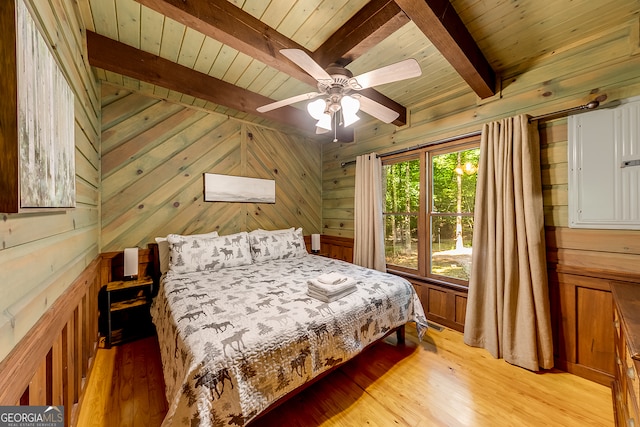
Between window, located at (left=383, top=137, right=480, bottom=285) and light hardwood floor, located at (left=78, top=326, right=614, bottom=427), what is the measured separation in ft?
3.06

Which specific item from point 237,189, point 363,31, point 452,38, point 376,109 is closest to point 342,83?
point 363,31

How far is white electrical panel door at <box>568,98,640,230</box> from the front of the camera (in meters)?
1.65

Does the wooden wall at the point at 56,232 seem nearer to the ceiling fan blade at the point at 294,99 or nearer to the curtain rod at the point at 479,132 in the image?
the ceiling fan blade at the point at 294,99

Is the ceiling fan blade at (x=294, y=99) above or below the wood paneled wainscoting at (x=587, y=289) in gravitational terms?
above

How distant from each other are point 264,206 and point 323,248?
1303 mm

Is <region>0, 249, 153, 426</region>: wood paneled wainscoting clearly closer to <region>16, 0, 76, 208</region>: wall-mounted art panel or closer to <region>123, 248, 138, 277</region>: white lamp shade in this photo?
<region>123, 248, 138, 277</region>: white lamp shade

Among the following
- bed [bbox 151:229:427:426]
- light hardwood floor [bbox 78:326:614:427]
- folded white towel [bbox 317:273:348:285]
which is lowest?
light hardwood floor [bbox 78:326:614:427]

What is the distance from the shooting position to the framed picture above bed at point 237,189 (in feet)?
9.99

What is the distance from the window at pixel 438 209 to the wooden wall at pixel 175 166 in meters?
1.75

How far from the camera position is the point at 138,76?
6.50ft

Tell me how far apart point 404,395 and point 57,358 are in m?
1.99

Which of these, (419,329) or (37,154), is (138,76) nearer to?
(37,154)

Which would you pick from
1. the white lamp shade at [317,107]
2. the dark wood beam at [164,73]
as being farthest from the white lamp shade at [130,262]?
the white lamp shade at [317,107]

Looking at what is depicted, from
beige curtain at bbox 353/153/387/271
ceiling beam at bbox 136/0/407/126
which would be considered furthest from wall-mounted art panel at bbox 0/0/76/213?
beige curtain at bbox 353/153/387/271
